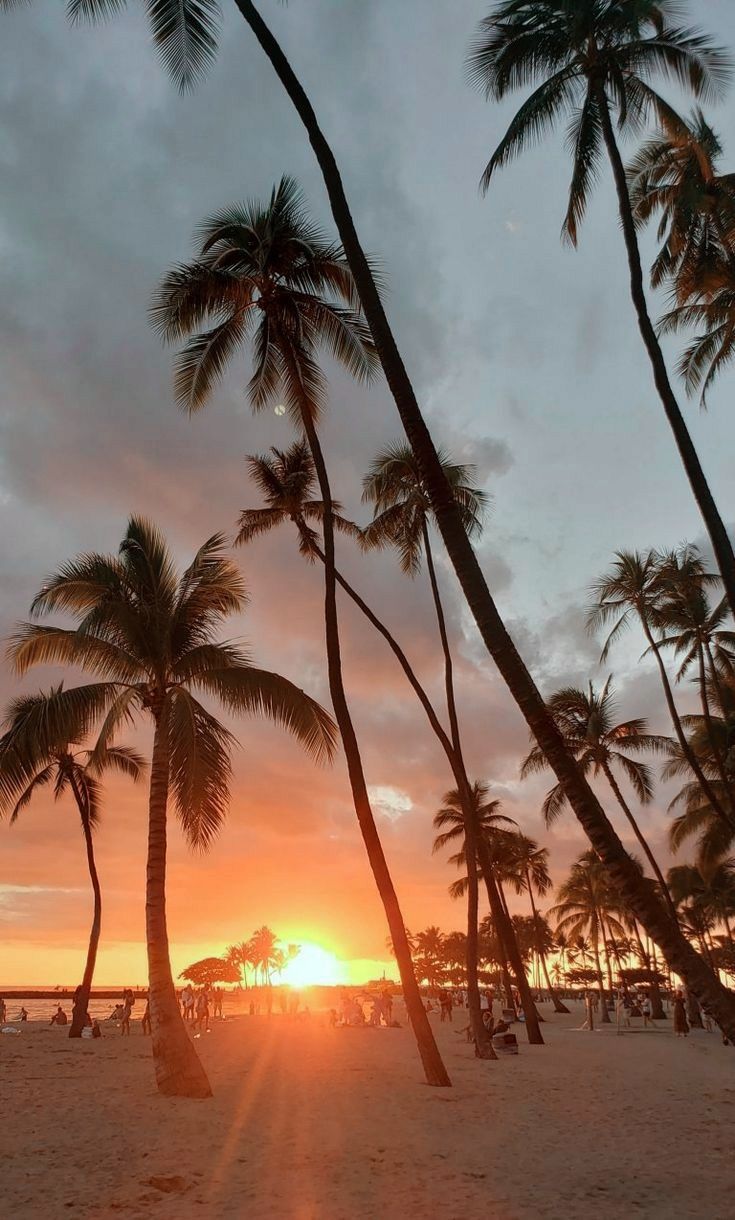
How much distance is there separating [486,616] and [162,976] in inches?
406

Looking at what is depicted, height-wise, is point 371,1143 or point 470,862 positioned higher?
point 470,862

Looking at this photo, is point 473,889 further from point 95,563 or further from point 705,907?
point 705,907

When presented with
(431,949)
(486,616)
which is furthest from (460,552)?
(431,949)

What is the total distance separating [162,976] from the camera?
45.0ft

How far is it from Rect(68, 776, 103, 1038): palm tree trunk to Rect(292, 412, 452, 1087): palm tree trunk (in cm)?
1664

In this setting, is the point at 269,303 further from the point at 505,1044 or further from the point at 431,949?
the point at 431,949

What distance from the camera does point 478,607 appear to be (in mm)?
7879

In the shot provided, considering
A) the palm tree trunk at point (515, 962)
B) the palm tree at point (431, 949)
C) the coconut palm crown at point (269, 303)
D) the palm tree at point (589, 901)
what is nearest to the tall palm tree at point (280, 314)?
the coconut palm crown at point (269, 303)

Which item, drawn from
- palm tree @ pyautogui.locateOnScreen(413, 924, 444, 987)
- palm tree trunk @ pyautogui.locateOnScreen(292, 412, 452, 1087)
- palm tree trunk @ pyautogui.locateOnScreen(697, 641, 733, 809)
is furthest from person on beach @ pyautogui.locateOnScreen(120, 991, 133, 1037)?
palm tree @ pyautogui.locateOnScreen(413, 924, 444, 987)

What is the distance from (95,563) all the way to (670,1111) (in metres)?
14.7

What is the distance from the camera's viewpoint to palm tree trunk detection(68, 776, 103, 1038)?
26.8m

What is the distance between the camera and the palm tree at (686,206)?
651 inches

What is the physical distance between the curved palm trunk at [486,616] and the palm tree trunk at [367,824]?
579 cm

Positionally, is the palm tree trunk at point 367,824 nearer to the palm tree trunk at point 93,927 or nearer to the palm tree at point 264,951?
the palm tree trunk at point 93,927
